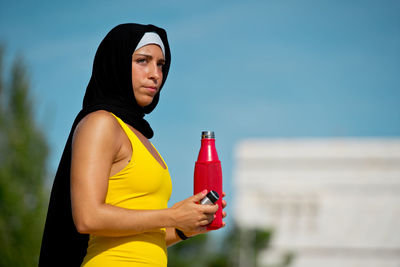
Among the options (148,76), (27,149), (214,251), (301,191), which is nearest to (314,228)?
(301,191)

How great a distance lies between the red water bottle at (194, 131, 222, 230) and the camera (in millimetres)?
2299

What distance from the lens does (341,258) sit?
128 feet

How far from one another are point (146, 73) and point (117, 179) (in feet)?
1.39

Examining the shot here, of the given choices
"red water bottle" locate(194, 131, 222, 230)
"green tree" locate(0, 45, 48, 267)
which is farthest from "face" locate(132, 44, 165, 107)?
"green tree" locate(0, 45, 48, 267)

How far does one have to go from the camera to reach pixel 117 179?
7.00 ft

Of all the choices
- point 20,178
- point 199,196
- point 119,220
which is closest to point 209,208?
point 199,196

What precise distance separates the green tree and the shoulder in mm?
11614

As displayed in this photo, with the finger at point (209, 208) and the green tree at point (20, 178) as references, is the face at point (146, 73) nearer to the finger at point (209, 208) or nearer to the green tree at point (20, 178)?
the finger at point (209, 208)

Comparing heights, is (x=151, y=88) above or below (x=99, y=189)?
above

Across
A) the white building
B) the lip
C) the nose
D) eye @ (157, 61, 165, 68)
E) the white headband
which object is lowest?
the white building

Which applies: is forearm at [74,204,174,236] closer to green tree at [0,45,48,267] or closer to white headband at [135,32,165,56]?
white headband at [135,32,165,56]

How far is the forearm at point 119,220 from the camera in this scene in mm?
2027


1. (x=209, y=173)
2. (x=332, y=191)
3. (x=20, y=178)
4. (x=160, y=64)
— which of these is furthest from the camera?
(x=332, y=191)

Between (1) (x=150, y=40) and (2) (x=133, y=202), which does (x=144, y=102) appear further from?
(2) (x=133, y=202)
